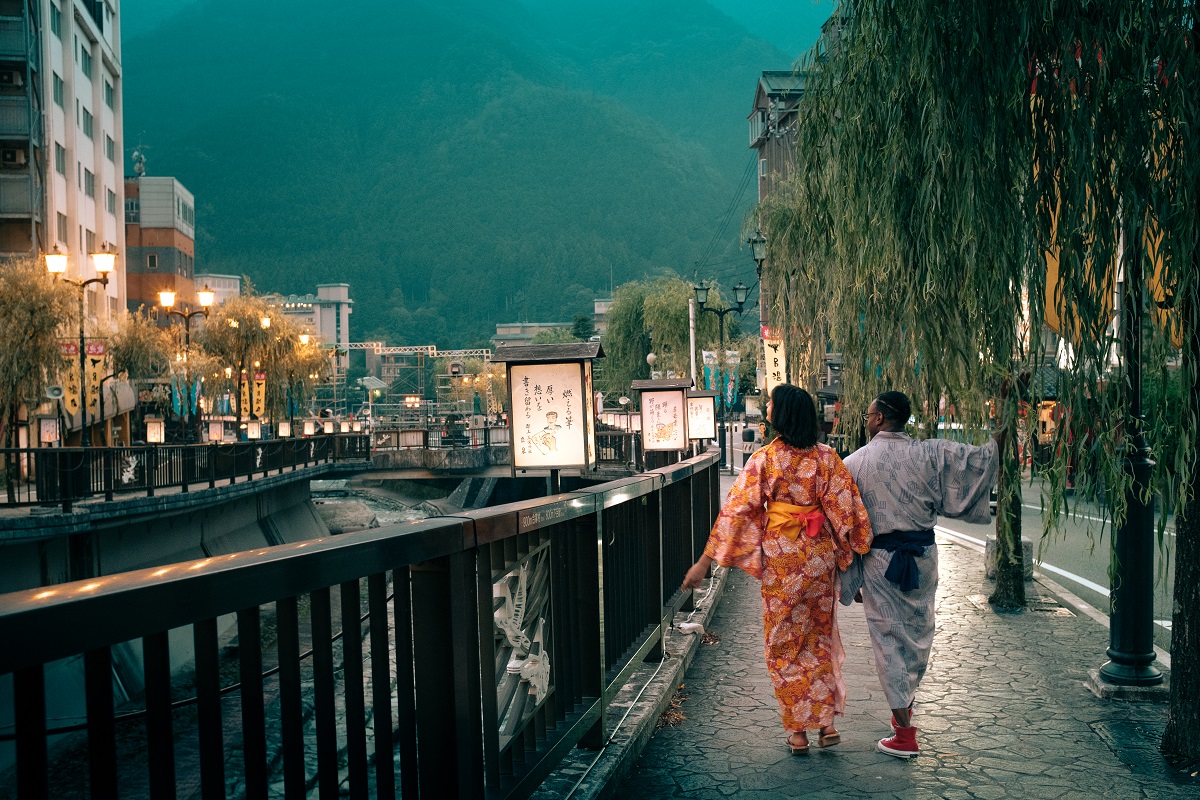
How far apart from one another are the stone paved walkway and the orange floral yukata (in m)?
0.35

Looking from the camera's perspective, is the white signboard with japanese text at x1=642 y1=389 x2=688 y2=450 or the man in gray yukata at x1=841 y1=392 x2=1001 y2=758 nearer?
the man in gray yukata at x1=841 y1=392 x2=1001 y2=758

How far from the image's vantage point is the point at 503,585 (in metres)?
4.29

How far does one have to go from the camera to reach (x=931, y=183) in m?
5.40

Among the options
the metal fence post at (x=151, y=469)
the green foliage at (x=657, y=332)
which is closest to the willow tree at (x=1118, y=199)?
the metal fence post at (x=151, y=469)

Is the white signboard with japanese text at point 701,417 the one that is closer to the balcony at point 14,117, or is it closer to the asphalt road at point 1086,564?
the asphalt road at point 1086,564

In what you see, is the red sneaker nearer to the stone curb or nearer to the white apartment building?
the stone curb

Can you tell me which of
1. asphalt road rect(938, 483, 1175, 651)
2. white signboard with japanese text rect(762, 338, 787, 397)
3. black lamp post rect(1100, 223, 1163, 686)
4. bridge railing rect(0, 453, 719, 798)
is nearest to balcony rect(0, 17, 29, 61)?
white signboard with japanese text rect(762, 338, 787, 397)

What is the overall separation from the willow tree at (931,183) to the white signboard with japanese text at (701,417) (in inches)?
779

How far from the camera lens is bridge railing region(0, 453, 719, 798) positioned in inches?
72.3

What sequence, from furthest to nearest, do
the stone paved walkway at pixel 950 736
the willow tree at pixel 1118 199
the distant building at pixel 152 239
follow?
1. the distant building at pixel 152 239
2. the stone paved walkway at pixel 950 736
3. the willow tree at pixel 1118 199

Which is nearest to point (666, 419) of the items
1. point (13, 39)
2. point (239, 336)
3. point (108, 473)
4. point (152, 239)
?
point (108, 473)

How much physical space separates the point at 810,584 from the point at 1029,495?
2601cm

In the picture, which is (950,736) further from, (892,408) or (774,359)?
(774,359)

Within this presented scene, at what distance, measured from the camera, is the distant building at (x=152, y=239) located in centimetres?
8356
